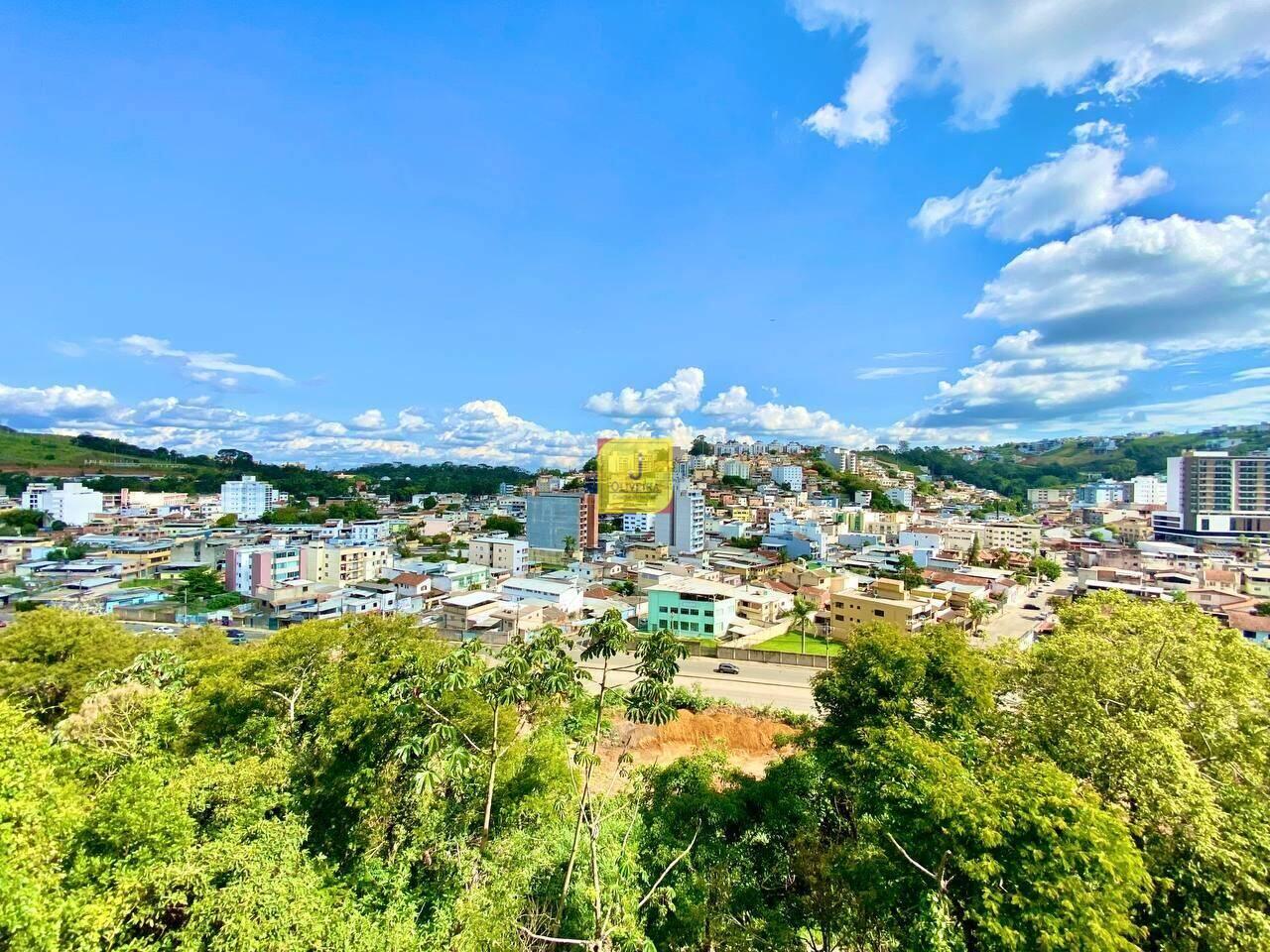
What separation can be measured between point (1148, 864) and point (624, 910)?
4.91 metres

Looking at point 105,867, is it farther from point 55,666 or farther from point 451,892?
point 55,666

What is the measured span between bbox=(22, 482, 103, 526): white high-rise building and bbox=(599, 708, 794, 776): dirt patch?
72.7 m

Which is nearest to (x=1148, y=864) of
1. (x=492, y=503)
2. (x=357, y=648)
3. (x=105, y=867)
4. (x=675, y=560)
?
(x=105, y=867)

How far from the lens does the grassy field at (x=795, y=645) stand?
23.5 m

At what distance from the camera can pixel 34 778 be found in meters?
5.06

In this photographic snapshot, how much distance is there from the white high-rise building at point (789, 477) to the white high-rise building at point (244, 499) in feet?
243

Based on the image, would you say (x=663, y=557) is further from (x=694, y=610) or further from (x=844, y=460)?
(x=844, y=460)

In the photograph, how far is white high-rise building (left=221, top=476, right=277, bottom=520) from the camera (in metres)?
66.5

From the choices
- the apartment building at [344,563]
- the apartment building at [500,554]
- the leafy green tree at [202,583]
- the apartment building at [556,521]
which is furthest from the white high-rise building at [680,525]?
the leafy green tree at [202,583]

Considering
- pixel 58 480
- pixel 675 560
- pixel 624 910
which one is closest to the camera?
pixel 624 910

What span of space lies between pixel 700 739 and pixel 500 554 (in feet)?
95.9

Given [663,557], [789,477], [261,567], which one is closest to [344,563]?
[261,567]

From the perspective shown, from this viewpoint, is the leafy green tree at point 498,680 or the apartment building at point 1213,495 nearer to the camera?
the leafy green tree at point 498,680

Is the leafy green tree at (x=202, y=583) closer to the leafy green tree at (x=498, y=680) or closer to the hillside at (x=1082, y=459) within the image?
the leafy green tree at (x=498, y=680)
